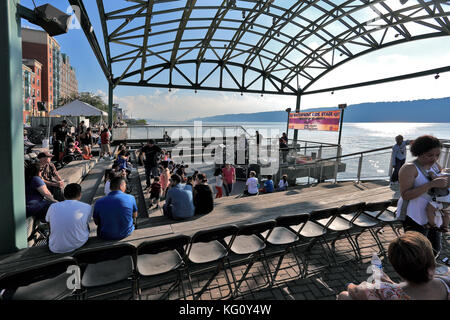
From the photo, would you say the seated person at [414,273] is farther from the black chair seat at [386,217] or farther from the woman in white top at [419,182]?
the black chair seat at [386,217]

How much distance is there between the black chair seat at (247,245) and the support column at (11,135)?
8.64 ft

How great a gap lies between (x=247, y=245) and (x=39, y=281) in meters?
2.19

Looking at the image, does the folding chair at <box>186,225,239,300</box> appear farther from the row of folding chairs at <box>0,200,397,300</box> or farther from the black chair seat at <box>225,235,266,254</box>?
the black chair seat at <box>225,235,266,254</box>

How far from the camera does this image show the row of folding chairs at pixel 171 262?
201 centimetres

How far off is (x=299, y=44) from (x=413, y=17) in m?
5.24

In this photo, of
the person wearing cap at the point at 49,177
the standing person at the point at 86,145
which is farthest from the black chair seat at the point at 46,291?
the standing person at the point at 86,145

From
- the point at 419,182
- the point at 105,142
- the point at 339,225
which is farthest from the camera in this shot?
the point at 105,142

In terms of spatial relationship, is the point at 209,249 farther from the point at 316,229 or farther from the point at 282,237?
the point at 316,229

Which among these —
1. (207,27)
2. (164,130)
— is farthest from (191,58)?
(164,130)

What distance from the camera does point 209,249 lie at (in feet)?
9.32

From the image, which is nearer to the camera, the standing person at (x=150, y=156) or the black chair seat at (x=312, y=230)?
the black chair seat at (x=312, y=230)

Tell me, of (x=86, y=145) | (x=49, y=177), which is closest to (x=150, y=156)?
(x=49, y=177)

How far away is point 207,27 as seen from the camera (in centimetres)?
1071

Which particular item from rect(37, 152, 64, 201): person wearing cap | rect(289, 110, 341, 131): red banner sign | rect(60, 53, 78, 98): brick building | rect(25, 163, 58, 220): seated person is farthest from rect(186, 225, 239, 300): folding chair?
rect(60, 53, 78, 98): brick building
